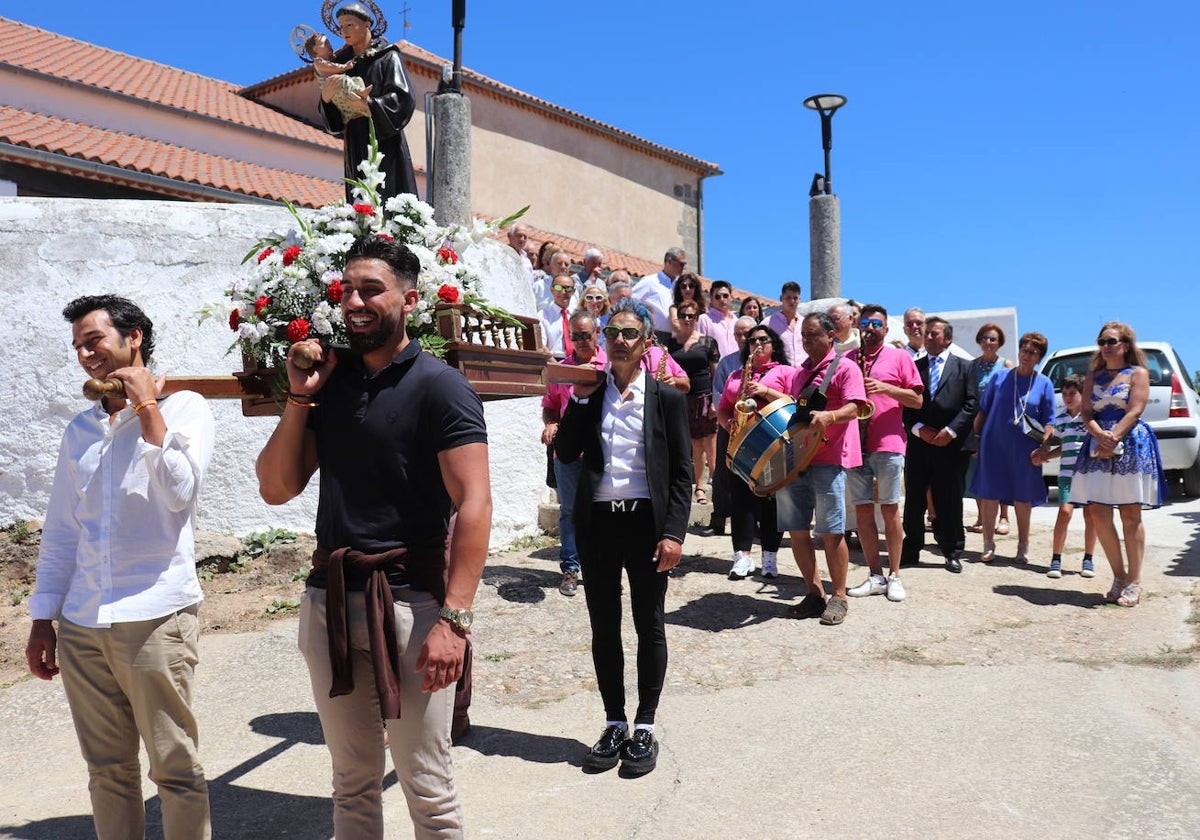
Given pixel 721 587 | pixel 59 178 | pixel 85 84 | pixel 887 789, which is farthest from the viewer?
pixel 85 84

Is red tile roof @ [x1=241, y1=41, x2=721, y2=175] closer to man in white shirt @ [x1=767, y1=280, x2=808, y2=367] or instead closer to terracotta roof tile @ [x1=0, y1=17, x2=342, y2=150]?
terracotta roof tile @ [x1=0, y1=17, x2=342, y2=150]

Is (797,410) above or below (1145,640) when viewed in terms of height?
above

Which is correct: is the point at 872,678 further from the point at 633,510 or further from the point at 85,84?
the point at 85,84

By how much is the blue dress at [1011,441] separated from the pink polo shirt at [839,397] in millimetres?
2477

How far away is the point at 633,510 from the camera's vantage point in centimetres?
467

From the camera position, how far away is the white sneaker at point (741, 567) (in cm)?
791

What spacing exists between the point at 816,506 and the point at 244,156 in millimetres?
15291

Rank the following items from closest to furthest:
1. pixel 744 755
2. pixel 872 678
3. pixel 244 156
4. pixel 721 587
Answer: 1. pixel 744 755
2. pixel 872 678
3. pixel 721 587
4. pixel 244 156

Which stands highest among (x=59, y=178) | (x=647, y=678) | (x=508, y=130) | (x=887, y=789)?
(x=508, y=130)

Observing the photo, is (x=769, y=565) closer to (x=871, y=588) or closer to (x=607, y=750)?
(x=871, y=588)

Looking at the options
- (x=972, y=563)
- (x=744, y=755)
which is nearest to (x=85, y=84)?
(x=972, y=563)

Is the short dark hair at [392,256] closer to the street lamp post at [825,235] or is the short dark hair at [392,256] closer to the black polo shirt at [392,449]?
the black polo shirt at [392,449]

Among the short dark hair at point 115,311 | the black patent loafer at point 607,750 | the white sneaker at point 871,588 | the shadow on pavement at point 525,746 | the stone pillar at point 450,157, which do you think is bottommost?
the shadow on pavement at point 525,746

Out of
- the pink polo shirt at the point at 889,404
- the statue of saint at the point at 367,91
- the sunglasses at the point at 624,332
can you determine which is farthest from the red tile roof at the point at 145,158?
the sunglasses at the point at 624,332
